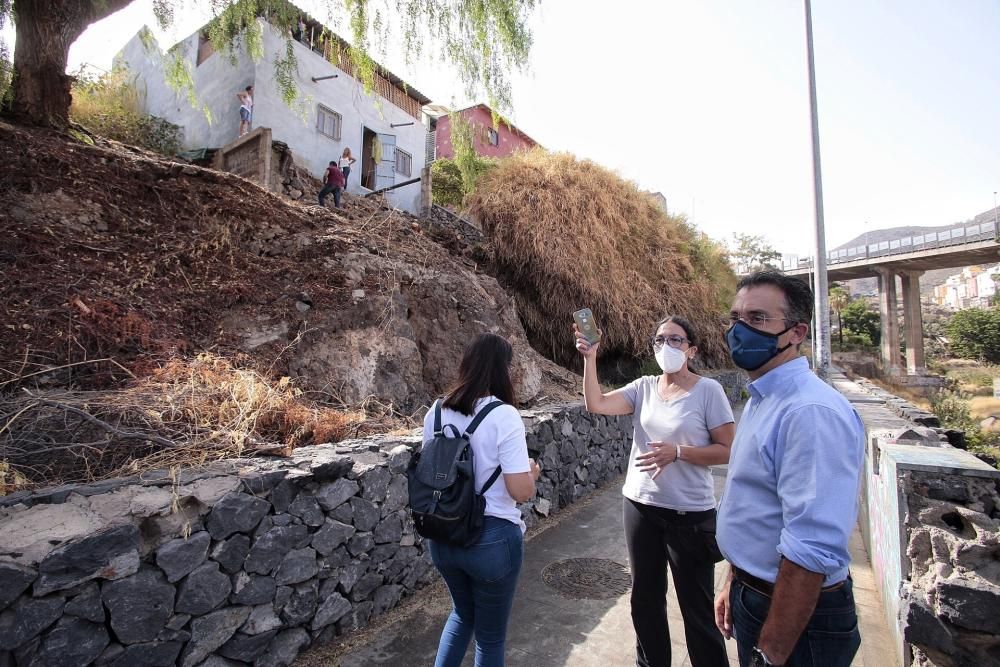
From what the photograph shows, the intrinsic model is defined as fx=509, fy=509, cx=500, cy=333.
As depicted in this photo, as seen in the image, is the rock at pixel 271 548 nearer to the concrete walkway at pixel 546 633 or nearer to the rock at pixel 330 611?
the rock at pixel 330 611

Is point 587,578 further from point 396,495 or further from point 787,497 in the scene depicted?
point 787,497

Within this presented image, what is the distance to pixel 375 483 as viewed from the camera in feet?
11.1

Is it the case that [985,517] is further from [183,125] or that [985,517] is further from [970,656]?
[183,125]

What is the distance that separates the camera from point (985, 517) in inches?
87.0

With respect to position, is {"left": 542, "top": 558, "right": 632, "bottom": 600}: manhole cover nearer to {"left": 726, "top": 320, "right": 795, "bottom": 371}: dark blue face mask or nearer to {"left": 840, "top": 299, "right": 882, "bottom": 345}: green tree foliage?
{"left": 726, "top": 320, "right": 795, "bottom": 371}: dark blue face mask

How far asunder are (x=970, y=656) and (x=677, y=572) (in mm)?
1042

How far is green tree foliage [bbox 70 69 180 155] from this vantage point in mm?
10250

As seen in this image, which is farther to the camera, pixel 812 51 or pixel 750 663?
pixel 812 51

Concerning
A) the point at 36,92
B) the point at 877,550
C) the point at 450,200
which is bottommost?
the point at 877,550

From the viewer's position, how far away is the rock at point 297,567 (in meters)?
2.77

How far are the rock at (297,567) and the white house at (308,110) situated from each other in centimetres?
950

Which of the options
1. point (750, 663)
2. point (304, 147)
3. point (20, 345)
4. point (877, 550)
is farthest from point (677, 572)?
point (304, 147)

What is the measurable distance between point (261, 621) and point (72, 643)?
0.86 metres

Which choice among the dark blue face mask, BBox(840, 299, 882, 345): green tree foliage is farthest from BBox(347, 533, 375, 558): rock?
BBox(840, 299, 882, 345): green tree foliage
